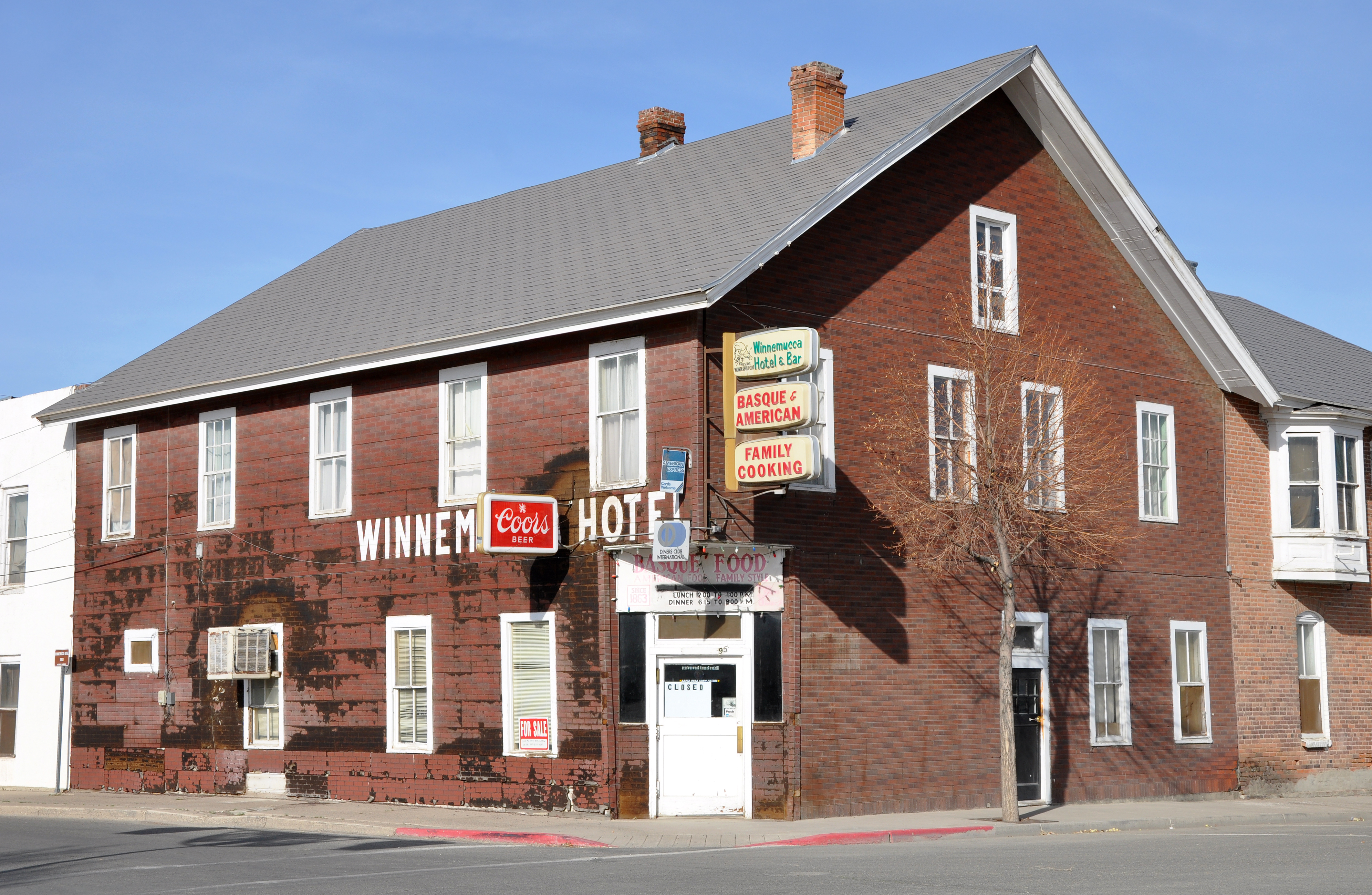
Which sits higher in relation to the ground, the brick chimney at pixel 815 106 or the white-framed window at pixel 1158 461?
the brick chimney at pixel 815 106

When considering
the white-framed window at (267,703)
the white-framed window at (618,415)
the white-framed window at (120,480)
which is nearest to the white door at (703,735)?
the white-framed window at (618,415)

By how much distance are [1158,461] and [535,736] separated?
11.8 meters

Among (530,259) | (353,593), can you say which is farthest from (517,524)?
(530,259)

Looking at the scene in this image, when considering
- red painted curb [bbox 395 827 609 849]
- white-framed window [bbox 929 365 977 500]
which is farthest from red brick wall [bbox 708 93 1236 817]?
red painted curb [bbox 395 827 609 849]

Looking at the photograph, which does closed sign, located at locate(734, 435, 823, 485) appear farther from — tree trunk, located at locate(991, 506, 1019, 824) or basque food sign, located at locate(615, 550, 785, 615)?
tree trunk, located at locate(991, 506, 1019, 824)

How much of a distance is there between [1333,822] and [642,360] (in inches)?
471

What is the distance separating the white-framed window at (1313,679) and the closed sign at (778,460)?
505 inches

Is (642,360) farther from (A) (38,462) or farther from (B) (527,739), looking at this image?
(A) (38,462)

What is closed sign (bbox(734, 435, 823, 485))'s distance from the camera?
714 inches

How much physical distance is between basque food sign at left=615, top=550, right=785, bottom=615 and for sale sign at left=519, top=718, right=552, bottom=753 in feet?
7.02

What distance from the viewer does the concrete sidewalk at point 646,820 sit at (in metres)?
17.7

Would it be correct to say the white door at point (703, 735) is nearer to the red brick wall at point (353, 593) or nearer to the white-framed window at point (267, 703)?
the red brick wall at point (353, 593)

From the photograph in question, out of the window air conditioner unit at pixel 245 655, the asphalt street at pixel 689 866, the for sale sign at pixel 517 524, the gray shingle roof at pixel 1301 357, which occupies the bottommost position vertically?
the asphalt street at pixel 689 866

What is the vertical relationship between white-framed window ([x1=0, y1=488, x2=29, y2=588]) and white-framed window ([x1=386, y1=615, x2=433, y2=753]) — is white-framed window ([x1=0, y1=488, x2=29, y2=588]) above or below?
above
